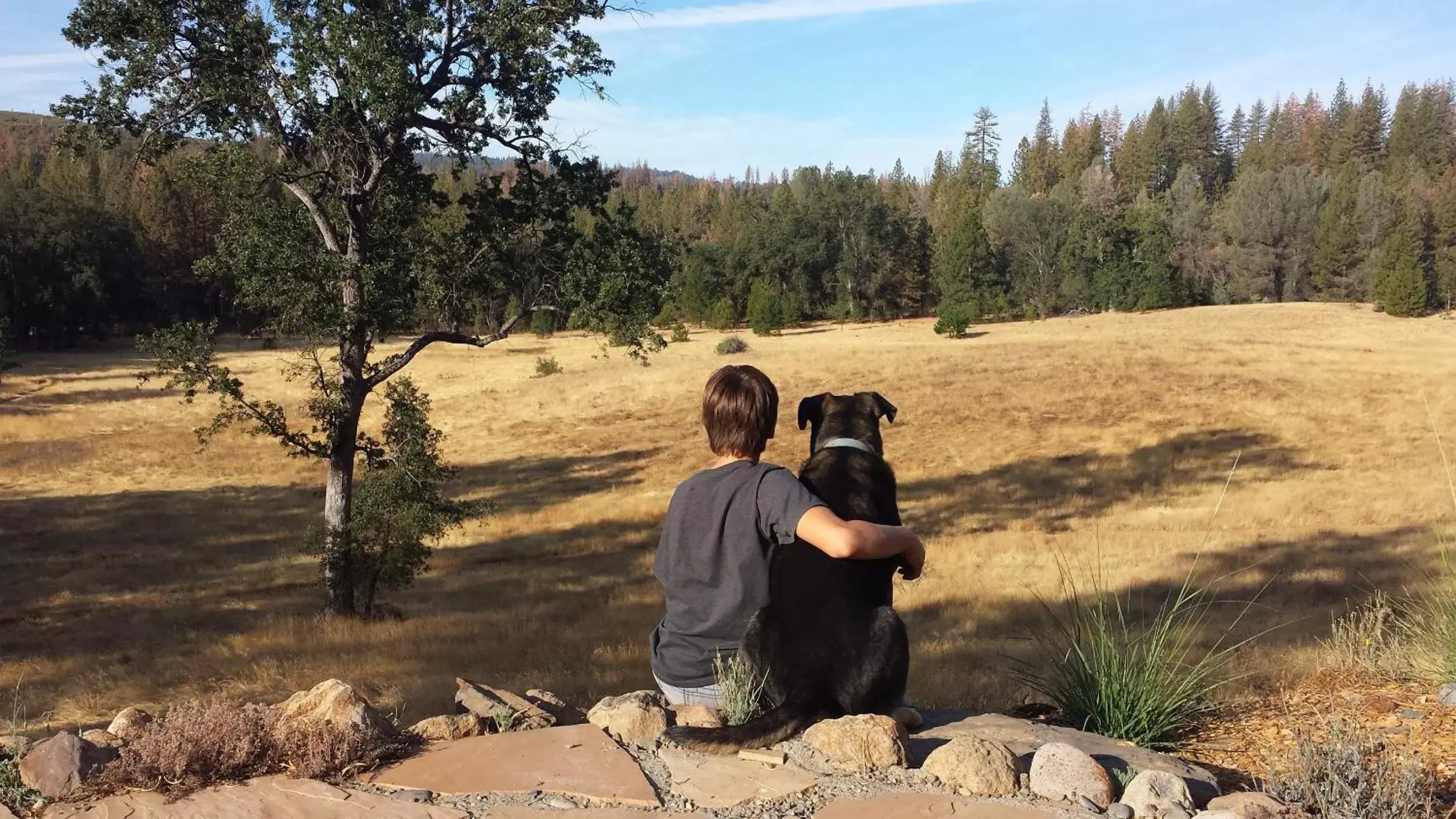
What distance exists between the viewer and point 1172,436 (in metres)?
29.3

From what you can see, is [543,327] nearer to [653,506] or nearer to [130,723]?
[653,506]

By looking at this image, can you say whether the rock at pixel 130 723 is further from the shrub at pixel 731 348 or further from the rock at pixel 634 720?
the shrub at pixel 731 348

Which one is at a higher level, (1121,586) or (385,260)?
(385,260)

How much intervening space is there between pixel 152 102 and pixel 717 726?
13175 mm

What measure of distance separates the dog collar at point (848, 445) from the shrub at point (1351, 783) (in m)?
2.05

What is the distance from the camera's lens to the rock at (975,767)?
3086 millimetres

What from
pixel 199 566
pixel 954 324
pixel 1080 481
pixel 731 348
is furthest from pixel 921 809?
pixel 954 324

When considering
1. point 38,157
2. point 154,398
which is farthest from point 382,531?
point 38,157

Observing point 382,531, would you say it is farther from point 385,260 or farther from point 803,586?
point 803,586

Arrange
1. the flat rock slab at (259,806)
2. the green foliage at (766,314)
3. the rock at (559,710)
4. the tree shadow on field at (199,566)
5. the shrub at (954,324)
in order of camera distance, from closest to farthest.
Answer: the flat rock slab at (259,806), the rock at (559,710), the tree shadow on field at (199,566), the shrub at (954,324), the green foliage at (766,314)

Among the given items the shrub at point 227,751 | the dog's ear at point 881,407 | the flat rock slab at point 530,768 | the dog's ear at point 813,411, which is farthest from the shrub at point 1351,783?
the shrub at point 227,751

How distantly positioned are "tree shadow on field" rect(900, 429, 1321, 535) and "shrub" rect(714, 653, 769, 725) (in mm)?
17347

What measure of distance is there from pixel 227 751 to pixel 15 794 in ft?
1.89

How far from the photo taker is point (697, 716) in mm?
3783
